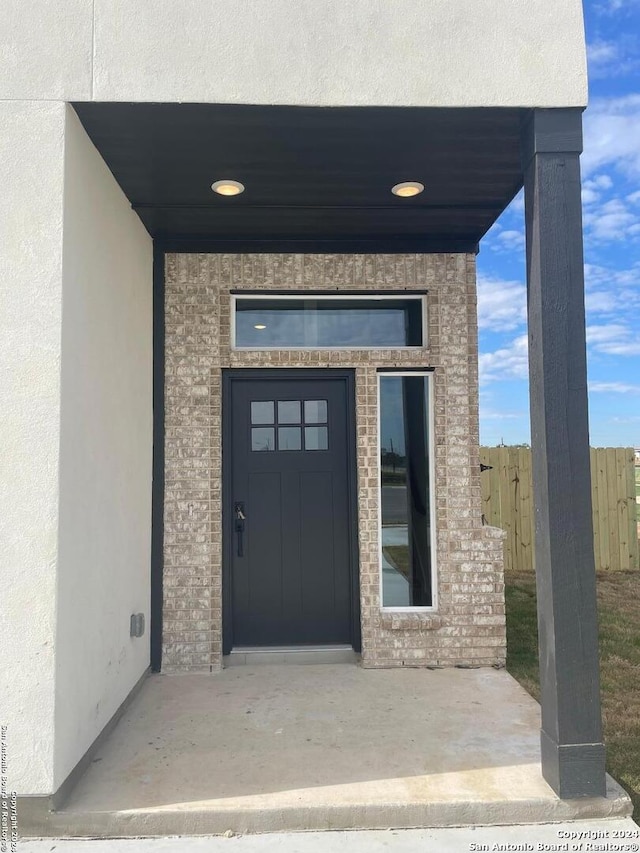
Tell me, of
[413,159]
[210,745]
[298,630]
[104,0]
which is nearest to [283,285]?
[413,159]

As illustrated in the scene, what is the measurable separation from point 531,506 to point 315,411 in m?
5.51

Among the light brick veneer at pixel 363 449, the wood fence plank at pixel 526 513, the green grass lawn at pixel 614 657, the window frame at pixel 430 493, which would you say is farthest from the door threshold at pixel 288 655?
the wood fence plank at pixel 526 513

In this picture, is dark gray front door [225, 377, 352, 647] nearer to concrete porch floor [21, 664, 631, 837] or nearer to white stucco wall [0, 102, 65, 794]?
concrete porch floor [21, 664, 631, 837]

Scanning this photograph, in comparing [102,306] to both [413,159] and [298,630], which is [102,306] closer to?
[413,159]

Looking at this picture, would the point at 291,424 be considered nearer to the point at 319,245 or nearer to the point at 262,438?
the point at 262,438

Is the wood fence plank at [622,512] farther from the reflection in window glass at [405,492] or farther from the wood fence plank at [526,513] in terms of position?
the reflection in window glass at [405,492]

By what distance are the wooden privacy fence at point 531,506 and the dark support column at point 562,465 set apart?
6.37 metres

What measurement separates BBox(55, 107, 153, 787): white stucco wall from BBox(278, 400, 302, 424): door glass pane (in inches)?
40.6

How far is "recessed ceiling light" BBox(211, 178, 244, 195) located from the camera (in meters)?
3.62

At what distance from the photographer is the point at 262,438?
473 centimetres

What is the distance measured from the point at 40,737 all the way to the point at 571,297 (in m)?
3.08

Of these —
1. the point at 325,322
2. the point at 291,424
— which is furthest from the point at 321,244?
the point at 291,424

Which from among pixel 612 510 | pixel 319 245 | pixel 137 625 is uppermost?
pixel 319 245

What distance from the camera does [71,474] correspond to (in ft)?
9.23
